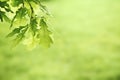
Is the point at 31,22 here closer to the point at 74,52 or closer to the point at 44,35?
the point at 44,35

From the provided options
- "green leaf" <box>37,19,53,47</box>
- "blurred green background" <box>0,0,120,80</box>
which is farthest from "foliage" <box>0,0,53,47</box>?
"blurred green background" <box>0,0,120,80</box>

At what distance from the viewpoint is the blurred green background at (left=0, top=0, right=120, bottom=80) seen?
7.55 meters

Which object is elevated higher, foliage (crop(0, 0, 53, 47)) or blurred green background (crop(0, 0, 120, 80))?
foliage (crop(0, 0, 53, 47))

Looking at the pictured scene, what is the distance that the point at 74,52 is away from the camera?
8.73 m

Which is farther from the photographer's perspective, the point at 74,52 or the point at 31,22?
the point at 74,52

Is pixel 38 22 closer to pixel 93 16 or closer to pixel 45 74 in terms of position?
pixel 45 74

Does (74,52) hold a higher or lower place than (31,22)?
lower

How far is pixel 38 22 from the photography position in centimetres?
231

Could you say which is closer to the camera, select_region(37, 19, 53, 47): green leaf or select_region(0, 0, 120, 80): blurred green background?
select_region(37, 19, 53, 47): green leaf

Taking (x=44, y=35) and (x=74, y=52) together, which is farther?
(x=74, y=52)

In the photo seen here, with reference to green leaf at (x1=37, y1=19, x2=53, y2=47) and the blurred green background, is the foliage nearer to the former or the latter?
green leaf at (x1=37, y1=19, x2=53, y2=47)

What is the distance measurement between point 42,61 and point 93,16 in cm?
397

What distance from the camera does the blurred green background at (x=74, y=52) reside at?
7.55 metres

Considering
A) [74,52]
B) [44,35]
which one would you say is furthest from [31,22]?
[74,52]
